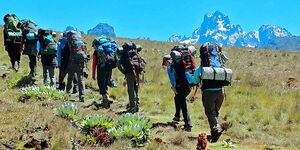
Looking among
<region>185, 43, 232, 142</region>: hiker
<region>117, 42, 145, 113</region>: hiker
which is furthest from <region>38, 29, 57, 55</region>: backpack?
<region>185, 43, 232, 142</region>: hiker

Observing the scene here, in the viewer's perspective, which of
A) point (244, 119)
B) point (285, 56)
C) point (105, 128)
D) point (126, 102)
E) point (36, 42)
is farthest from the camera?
point (285, 56)

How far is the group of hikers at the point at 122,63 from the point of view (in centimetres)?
832

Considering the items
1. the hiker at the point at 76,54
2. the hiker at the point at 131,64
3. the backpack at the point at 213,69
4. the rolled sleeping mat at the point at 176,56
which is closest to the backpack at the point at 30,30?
the hiker at the point at 76,54

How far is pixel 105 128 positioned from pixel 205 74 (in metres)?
2.38

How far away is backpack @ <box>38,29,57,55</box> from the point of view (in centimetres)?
1354

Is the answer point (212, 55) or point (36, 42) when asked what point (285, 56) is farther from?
point (212, 55)

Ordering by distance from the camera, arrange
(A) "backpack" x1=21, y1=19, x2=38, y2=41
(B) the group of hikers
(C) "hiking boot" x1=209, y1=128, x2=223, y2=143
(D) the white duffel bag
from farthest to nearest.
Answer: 1. (A) "backpack" x1=21, y1=19, x2=38, y2=41
2. (B) the group of hikers
3. (C) "hiking boot" x1=209, y1=128, x2=223, y2=143
4. (D) the white duffel bag

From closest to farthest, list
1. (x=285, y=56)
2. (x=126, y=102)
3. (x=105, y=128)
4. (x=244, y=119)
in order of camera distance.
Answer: (x=105, y=128) < (x=244, y=119) < (x=126, y=102) < (x=285, y=56)

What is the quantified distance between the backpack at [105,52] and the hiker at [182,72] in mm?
2365

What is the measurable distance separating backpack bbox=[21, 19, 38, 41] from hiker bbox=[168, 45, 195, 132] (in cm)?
714

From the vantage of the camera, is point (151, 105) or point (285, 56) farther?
point (285, 56)

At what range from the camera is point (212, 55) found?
332 inches

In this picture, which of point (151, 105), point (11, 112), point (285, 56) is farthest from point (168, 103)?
point (285, 56)

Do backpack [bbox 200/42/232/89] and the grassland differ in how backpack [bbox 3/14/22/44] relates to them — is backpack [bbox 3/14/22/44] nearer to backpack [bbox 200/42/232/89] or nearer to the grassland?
the grassland
